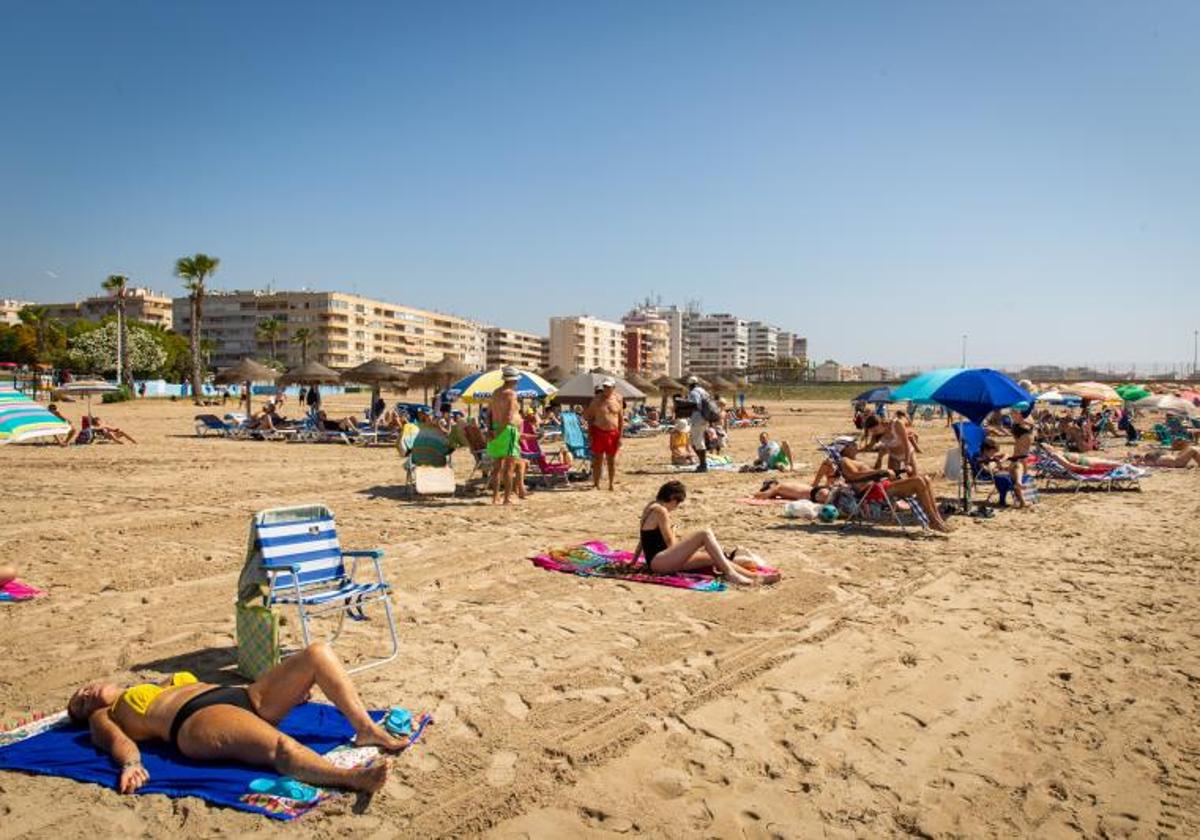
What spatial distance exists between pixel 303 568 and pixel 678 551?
282 cm

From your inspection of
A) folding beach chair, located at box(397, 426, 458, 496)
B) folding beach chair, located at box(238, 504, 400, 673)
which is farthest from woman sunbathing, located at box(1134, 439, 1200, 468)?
folding beach chair, located at box(238, 504, 400, 673)

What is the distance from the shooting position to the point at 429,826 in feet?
9.15

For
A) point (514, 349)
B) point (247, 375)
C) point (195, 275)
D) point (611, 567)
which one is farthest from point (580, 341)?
point (611, 567)

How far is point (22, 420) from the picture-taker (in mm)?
4461

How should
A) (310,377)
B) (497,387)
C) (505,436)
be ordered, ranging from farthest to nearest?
(310,377)
(497,387)
(505,436)

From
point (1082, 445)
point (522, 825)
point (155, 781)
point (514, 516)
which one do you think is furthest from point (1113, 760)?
point (1082, 445)

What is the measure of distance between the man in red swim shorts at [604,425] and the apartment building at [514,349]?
421 feet

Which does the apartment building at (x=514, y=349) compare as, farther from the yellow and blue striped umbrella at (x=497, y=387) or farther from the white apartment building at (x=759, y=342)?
the yellow and blue striped umbrella at (x=497, y=387)

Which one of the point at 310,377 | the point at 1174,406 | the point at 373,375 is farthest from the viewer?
the point at 373,375

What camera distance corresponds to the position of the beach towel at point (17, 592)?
17.7 feet

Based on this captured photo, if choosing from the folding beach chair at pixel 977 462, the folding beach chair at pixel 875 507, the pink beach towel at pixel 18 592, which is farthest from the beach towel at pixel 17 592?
the folding beach chair at pixel 977 462

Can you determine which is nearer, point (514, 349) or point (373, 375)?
point (373, 375)

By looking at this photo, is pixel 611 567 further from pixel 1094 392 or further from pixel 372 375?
pixel 1094 392

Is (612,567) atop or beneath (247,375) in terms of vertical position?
beneath
